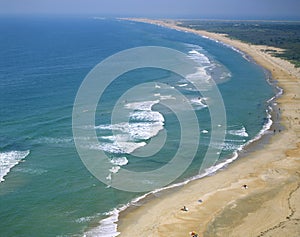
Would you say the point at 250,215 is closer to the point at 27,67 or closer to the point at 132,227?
the point at 132,227

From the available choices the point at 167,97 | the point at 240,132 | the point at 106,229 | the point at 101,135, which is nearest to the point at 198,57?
the point at 167,97

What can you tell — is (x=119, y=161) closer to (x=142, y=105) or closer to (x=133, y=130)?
(x=133, y=130)

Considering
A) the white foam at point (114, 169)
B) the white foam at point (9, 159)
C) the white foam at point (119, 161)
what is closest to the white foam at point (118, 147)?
the white foam at point (119, 161)

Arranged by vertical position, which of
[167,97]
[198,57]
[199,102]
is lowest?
[199,102]

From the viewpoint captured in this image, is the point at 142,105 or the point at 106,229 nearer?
the point at 106,229

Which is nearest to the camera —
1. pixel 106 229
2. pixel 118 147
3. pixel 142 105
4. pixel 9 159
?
pixel 106 229

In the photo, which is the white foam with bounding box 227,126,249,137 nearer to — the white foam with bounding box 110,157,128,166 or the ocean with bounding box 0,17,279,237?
the ocean with bounding box 0,17,279,237

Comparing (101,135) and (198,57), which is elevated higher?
(198,57)

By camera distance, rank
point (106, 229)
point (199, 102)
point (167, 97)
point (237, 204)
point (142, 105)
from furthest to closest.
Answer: point (167, 97)
point (199, 102)
point (142, 105)
point (237, 204)
point (106, 229)
